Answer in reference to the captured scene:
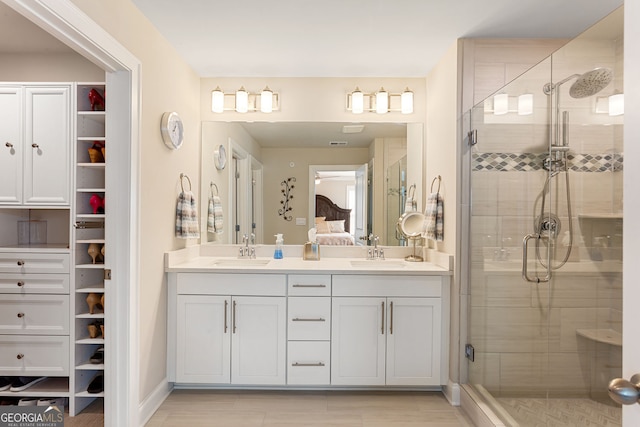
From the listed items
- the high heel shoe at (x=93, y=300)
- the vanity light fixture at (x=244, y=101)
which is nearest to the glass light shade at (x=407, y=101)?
the vanity light fixture at (x=244, y=101)

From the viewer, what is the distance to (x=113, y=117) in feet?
7.06

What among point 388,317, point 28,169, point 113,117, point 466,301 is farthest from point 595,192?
point 28,169

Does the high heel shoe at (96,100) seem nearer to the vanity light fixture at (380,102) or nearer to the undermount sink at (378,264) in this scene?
the vanity light fixture at (380,102)

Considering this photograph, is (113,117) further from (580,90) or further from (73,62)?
(580,90)

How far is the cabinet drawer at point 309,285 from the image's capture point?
2.70m

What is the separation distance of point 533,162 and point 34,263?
9.67 feet

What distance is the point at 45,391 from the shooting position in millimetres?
2482

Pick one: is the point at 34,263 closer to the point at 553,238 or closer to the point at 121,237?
the point at 121,237

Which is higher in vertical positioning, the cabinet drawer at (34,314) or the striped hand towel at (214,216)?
the striped hand towel at (214,216)

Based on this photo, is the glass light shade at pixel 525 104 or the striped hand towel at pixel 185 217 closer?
the glass light shade at pixel 525 104

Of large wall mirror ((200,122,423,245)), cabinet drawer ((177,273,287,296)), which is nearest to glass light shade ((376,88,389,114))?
large wall mirror ((200,122,423,245))

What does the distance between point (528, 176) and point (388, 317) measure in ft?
4.10

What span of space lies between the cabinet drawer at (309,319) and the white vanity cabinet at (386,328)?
54 millimetres

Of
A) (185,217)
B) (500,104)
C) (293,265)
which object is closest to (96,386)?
(185,217)
